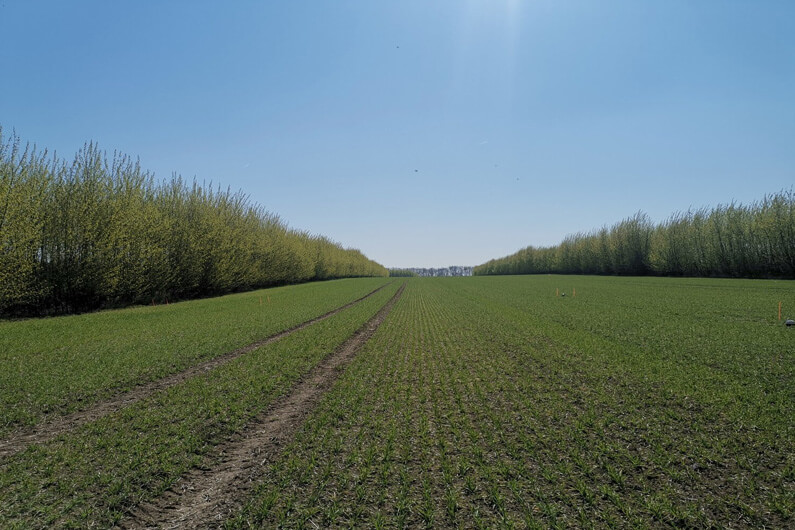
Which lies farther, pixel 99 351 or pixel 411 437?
pixel 99 351

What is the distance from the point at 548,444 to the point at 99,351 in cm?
1513

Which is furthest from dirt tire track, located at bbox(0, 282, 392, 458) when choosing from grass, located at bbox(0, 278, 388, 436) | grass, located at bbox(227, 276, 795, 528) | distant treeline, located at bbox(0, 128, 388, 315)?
distant treeline, located at bbox(0, 128, 388, 315)

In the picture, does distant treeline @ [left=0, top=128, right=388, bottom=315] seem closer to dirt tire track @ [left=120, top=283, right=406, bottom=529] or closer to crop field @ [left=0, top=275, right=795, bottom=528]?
crop field @ [left=0, top=275, right=795, bottom=528]

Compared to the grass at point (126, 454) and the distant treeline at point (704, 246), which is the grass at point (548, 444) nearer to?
the grass at point (126, 454)

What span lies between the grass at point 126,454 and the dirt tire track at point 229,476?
21 cm

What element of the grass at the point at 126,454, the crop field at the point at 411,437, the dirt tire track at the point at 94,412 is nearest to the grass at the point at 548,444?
the crop field at the point at 411,437

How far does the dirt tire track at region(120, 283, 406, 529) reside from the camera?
4336 millimetres

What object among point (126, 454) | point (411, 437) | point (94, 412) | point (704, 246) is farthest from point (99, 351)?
point (704, 246)

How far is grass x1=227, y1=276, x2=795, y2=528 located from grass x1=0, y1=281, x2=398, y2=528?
163cm

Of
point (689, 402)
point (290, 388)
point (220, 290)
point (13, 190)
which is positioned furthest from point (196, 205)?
point (689, 402)

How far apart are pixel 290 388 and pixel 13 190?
77.8 ft

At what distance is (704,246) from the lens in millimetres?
61469

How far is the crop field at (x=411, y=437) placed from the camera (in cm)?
440

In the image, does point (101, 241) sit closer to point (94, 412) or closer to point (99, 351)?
point (99, 351)
